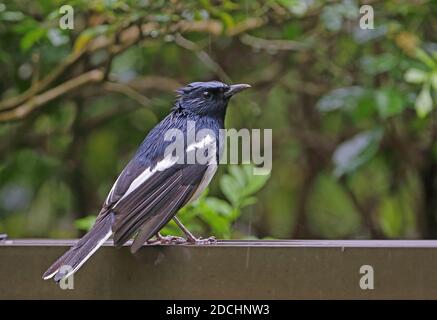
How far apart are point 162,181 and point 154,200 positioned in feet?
0.51

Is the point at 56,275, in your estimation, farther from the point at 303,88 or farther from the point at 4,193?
the point at 303,88

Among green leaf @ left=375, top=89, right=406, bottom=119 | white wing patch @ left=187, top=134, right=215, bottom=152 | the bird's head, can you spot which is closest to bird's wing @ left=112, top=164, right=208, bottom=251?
white wing patch @ left=187, top=134, right=215, bottom=152

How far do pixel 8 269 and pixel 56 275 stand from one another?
23cm

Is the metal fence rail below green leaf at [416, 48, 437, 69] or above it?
below

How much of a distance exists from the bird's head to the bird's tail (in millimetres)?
889

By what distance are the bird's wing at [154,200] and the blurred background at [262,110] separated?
1.70m

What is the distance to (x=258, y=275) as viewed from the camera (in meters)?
2.82

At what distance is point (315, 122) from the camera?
6.18 meters

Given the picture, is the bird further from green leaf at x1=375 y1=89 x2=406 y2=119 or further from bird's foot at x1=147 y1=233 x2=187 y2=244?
→ green leaf at x1=375 y1=89 x2=406 y2=119

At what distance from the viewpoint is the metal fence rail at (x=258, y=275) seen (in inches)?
110

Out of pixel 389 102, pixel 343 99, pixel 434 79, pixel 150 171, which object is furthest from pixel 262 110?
pixel 150 171

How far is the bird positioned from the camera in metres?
2.94
